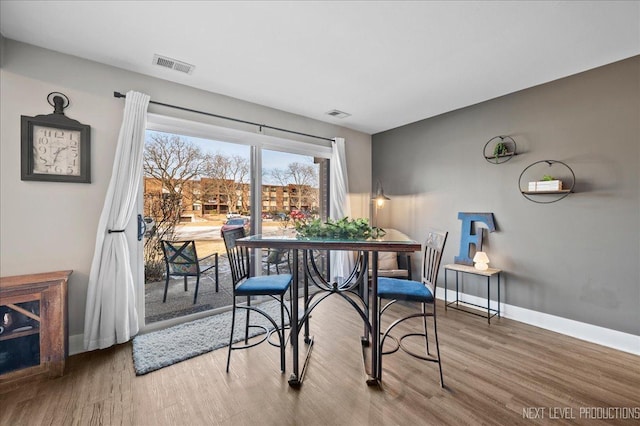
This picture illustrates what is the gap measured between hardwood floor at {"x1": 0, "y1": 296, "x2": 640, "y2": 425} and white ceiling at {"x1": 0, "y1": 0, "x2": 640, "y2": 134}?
8.74 feet

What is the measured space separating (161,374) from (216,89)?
2.87 m

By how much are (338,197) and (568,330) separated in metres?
3.11

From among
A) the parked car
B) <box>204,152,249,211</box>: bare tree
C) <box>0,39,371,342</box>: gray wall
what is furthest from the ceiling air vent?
the parked car

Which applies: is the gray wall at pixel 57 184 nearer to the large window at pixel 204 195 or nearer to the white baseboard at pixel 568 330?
the large window at pixel 204 195

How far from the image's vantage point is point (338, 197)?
428cm

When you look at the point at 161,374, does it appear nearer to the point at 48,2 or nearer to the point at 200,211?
the point at 200,211

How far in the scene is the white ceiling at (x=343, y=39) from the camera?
1.87m

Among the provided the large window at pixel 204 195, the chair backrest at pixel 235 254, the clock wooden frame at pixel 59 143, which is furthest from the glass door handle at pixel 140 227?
the chair backrest at pixel 235 254

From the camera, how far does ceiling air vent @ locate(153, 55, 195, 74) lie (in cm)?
248

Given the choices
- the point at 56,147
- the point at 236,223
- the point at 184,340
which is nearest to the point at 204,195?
the point at 236,223

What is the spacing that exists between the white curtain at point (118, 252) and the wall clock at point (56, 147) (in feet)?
0.84

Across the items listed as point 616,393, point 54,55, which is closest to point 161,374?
point 54,55

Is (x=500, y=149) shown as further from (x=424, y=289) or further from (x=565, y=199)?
(x=424, y=289)

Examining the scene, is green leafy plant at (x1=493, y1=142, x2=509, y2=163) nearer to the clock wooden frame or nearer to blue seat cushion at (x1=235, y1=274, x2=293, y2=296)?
blue seat cushion at (x1=235, y1=274, x2=293, y2=296)
